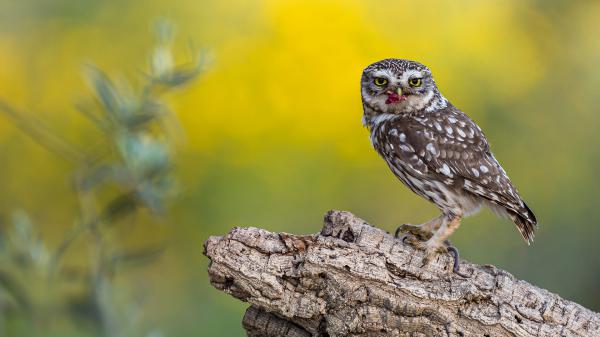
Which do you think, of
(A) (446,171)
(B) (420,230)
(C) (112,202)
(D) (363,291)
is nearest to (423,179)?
(A) (446,171)

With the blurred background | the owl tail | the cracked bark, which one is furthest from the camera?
the blurred background

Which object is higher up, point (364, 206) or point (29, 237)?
point (364, 206)

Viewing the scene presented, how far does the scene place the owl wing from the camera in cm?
401

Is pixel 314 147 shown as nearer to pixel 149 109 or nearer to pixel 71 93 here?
pixel 71 93

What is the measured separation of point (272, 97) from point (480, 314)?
13.9ft

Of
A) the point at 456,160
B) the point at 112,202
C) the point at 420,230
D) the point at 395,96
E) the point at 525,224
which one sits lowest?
the point at 112,202

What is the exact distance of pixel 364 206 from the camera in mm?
7066

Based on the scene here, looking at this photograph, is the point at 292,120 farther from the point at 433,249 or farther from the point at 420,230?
the point at 433,249

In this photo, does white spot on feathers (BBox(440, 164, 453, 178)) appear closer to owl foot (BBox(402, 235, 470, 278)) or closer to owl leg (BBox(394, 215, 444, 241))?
owl leg (BBox(394, 215, 444, 241))

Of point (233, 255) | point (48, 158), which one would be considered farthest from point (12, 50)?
point (233, 255)

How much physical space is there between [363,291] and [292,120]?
4142mm

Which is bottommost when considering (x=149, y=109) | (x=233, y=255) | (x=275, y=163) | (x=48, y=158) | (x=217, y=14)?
(x=233, y=255)

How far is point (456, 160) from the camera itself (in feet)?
13.3

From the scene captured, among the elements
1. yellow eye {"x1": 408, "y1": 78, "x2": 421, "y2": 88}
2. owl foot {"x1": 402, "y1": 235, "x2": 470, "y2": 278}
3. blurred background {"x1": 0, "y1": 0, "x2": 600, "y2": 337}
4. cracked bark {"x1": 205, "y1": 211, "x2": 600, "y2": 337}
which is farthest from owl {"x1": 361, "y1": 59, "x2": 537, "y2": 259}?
blurred background {"x1": 0, "y1": 0, "x2": 600, "y2": 337}
